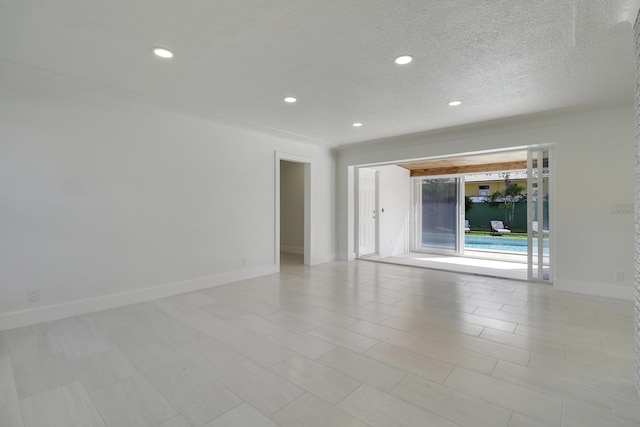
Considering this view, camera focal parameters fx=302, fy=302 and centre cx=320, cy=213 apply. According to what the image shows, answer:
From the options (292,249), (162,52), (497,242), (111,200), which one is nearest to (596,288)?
(162,52)

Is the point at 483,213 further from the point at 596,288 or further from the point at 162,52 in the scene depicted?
the point at 162,52

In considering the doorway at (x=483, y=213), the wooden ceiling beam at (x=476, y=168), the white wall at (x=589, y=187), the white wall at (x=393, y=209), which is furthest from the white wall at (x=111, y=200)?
the wooden ceiling beam at (x=476, y=168)

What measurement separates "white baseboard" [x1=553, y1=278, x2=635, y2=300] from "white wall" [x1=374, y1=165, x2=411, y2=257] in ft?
12.8

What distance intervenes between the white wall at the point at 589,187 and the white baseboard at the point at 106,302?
486 centimetres

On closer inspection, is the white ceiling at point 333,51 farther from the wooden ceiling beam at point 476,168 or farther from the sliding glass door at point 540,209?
the wooden ceiling beam at point 476,168

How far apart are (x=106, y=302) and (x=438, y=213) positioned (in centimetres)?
790

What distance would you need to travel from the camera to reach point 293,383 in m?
2.09

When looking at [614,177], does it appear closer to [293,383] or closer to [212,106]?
[293,383]

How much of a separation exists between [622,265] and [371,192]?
15.1 ft

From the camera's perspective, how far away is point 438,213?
8680 mm

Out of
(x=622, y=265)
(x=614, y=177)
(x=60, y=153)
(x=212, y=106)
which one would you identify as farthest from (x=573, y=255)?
(x=60, y=153)

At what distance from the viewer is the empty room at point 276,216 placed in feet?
6.56

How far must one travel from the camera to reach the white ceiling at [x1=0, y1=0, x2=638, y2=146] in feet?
6.76

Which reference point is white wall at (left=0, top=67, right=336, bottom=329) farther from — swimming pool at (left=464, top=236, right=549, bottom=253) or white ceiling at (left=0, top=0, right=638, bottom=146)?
swimming pool at (left=464, top=236, right=549, bottom=253)
